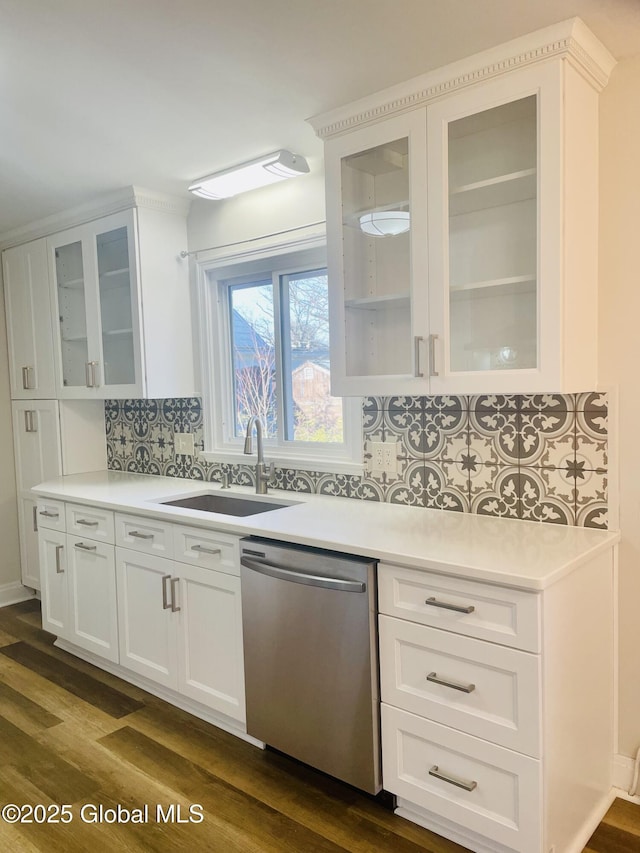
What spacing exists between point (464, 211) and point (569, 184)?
13.0 inches

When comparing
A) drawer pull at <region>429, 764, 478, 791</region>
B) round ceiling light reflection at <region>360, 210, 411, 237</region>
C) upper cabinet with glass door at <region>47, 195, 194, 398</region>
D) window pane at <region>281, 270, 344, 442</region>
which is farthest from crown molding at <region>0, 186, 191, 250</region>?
drawer pull at <region>429, 764, 478, 791</region>

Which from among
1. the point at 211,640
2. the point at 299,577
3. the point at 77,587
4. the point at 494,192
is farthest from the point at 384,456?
the point at 77,587

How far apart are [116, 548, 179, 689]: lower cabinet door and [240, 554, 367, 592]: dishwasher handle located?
1.77ft

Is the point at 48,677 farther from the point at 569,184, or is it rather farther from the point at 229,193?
the point at 569,184

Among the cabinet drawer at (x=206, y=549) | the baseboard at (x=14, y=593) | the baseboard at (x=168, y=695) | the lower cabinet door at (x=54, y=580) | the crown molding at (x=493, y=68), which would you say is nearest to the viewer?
the crown molding at (x=493, y=68)

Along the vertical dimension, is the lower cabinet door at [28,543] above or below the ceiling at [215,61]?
below

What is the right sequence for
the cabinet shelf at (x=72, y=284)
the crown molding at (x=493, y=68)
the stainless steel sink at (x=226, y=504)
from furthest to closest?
1. the cabinet shelf at (x=72, y=284)
2. the stainless steel sink at (x=226, y=504)
3. the crown molding at (x=493, y=68)

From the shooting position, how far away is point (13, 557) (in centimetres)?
420

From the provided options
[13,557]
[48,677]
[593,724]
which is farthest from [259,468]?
[13,557]

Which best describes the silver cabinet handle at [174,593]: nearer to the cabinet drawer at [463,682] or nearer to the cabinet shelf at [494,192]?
the cabinet drawer at [463,682]

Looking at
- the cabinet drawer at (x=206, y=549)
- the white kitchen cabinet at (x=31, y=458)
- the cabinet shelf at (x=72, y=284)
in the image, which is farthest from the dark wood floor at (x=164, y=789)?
the cabinet shelf at (x=72, y=284)

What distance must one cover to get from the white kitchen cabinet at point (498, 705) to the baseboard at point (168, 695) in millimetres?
766

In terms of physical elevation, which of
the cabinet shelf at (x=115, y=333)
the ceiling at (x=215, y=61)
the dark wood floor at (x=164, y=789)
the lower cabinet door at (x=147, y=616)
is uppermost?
the ceiling at (x=215, y=61)

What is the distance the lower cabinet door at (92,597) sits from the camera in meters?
3.00
